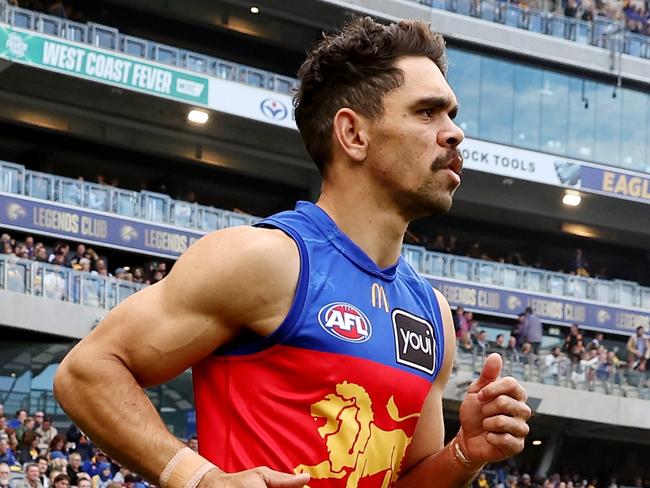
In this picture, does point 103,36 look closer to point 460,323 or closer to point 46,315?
point 46,315

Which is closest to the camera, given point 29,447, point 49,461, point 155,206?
point 49,461

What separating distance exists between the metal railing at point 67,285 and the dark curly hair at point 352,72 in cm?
2234

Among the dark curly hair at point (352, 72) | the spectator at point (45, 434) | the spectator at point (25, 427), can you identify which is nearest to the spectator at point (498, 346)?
the spectator at point (45, 434)

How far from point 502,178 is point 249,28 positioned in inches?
295

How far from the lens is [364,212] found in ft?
14.3

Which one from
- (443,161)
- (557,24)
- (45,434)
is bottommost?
(45,434)

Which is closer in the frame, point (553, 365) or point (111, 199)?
point (111, 199)

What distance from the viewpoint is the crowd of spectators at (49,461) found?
17.2 metres

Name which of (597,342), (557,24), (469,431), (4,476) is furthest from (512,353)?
(469,431)

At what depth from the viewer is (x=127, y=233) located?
31016 millimetres

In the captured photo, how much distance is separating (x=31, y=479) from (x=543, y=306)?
22050 mm

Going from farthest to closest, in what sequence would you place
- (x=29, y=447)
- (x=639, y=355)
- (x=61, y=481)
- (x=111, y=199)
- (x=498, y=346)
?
(x=639, y=355)
(x=498, y=346)
(x=111, y=199)
(x=29, y=447)
(x=61, y=481)

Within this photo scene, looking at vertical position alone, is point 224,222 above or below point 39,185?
below

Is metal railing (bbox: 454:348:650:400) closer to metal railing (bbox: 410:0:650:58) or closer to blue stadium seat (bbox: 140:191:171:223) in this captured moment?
blue stadium seat (bbox: 140:191:171:223)
